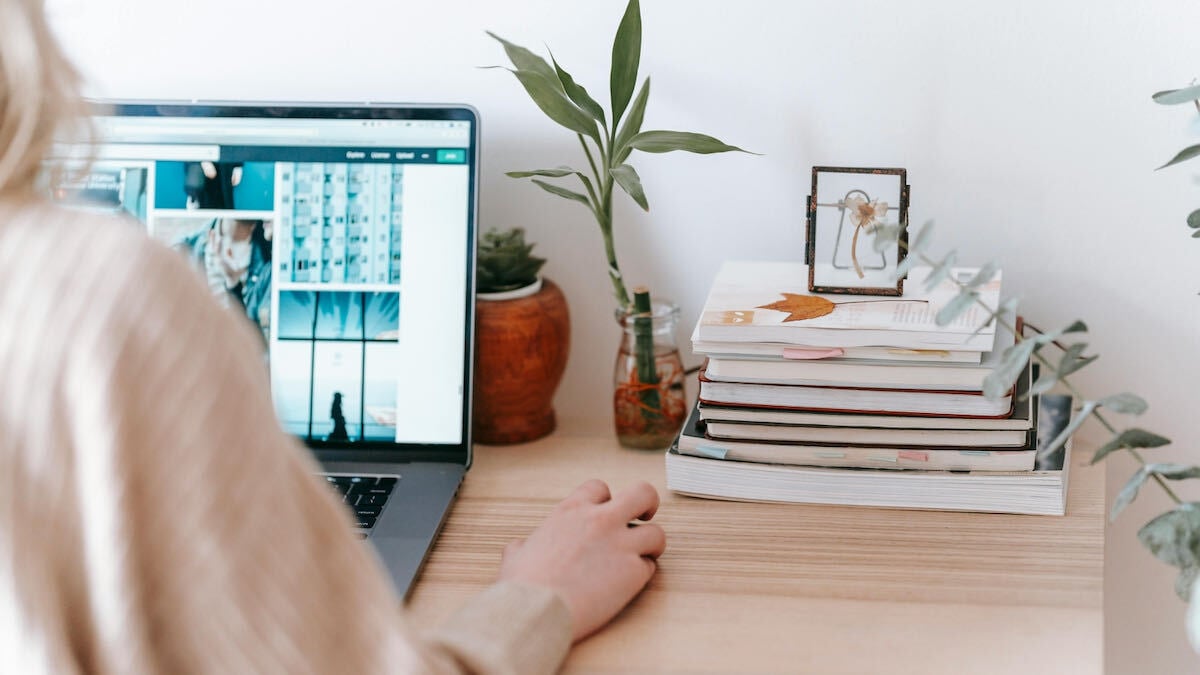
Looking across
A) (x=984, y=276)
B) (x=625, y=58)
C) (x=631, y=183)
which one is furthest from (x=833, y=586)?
(x=625, y=58)

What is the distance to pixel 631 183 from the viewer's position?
865mm

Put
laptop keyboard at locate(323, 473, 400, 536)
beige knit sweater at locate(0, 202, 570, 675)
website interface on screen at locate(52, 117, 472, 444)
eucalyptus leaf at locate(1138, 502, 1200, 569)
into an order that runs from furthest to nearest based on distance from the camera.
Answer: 1. website interface on screen at locate(52, 117, 472, 444)
2. laptop keyboard at locate(323, 473, 400, 536)
3. eucalyptus leaf at locate(1138, 502, 1200, 569)
4. beige knit sweater at locate(0, 202, 570, 675)

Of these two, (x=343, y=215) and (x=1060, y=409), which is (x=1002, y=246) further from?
(x=343, y=215)

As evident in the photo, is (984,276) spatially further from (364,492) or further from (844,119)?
(364,492)

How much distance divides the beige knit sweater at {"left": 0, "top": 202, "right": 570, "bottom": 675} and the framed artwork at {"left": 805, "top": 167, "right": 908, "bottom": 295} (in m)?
0.53

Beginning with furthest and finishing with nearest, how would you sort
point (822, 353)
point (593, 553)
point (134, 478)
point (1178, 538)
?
point (822, 353) < point (593, 553) < point (1178, 538) < point (134, 478)

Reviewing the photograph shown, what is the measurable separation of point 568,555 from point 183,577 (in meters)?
0.29

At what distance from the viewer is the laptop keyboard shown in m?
0.83

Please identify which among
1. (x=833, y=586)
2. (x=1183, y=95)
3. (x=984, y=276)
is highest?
(x=1183, y=95)

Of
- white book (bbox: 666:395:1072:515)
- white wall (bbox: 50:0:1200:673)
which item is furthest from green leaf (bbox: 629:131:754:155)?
white book (bbox: 666:395:1072:515)

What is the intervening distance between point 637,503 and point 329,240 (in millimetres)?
369

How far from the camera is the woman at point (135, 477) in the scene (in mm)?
426

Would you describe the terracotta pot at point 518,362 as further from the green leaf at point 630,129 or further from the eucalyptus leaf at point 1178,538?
the eucalyptus leaf at point 1178,538

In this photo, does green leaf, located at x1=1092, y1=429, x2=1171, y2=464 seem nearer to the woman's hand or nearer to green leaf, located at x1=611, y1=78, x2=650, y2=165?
the woman's hand
